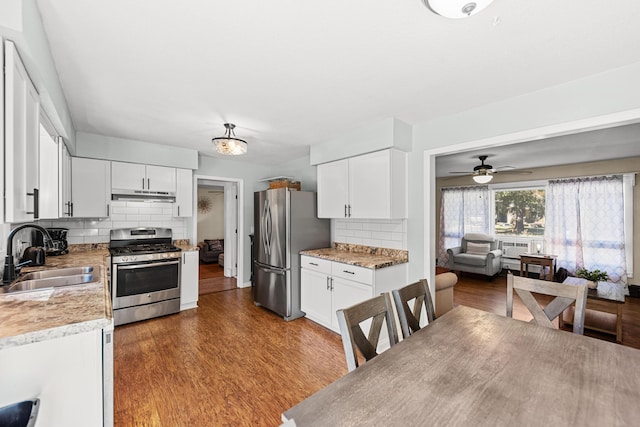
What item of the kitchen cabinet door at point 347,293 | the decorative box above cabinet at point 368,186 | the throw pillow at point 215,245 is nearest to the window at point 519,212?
the decorative box above cabinet at point 368,186

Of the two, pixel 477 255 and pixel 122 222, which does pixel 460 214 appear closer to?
pixel 477 255

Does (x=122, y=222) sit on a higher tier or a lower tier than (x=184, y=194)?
lower

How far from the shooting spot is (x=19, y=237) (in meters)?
2.45

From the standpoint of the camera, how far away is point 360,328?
4.29 ft

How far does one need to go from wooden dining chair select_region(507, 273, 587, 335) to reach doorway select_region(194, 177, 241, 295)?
4.11m

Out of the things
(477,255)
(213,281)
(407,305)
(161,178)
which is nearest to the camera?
(407,305)

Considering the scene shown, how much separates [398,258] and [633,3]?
2.44 m

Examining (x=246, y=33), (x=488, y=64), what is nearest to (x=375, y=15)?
(x=246, y=33)

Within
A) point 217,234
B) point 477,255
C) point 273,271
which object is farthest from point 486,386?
point 217,234

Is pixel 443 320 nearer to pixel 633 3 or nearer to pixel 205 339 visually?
pixel 633 3

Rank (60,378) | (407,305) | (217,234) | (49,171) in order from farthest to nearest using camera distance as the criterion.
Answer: (217,234) → (49,171) → (407,305) → (60,378)

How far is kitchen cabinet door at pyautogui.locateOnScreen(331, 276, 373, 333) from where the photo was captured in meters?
2.85

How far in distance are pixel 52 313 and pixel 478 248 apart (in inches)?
266

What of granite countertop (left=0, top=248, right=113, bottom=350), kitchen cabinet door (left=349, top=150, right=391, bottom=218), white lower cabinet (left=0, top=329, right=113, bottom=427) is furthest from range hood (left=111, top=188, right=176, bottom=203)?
white lower cabinet (left=0, top=329, right=113, bottom=427)
